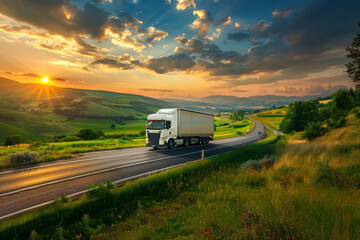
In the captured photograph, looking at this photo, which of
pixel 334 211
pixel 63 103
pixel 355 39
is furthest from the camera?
pixel 63 103

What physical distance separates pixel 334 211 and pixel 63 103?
24113 centimetres

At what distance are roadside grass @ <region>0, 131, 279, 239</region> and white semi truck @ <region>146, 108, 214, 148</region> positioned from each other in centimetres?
1157

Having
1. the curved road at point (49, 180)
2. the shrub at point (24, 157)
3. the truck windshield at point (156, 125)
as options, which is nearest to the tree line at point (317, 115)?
the truck windshield at point (156, 125)

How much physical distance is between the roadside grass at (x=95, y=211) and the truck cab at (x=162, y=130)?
11.4 meters

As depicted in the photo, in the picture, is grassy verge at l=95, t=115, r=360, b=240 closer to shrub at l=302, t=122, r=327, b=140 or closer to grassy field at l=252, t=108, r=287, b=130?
shrub at l=302, t=122, r=327, b=140

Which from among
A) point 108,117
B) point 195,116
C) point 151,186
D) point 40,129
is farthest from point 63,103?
point 151,186

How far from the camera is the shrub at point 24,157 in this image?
11156 millimetres

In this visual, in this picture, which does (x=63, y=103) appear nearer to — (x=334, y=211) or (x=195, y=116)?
(x=195, y=116)

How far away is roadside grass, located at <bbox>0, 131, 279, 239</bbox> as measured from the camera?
14.1 ft

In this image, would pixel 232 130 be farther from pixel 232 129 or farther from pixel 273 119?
pixel 273 119

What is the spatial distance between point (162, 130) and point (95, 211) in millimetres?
14156

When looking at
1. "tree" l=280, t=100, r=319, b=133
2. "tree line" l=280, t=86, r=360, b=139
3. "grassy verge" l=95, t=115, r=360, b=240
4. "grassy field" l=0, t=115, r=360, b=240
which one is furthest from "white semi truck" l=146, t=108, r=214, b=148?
"tree" l=280, t=100, r=319, b=133

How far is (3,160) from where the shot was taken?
35.5 ft

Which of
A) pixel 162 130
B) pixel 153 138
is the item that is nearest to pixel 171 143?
pixel 162 130
